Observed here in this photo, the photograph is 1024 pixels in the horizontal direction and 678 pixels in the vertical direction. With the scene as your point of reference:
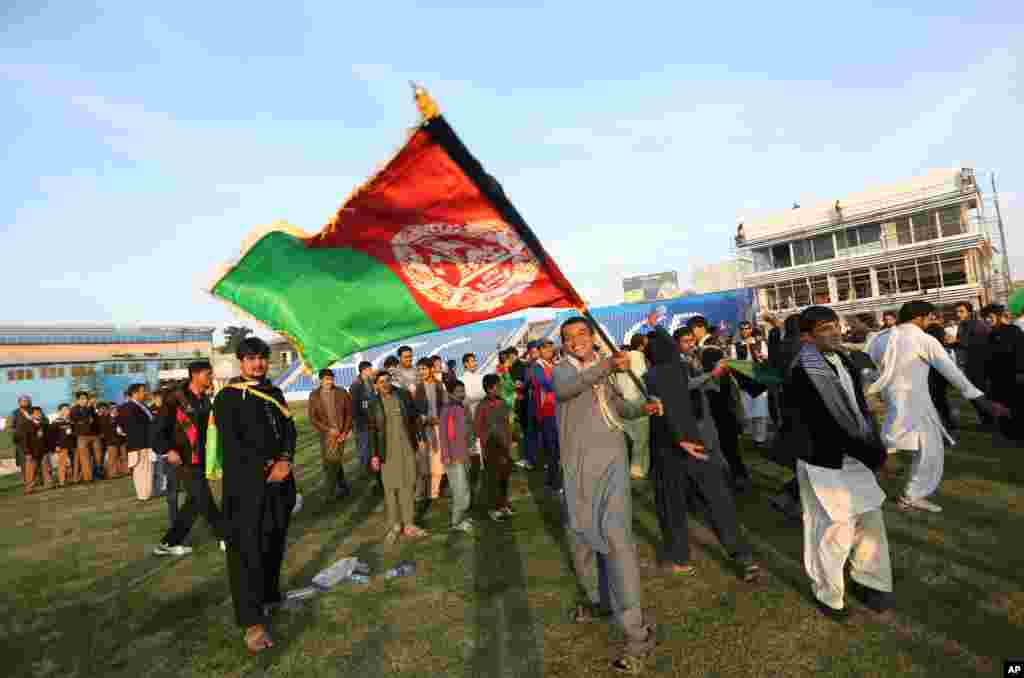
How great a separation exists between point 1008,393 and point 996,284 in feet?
129

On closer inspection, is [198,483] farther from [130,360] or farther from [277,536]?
[130,360]

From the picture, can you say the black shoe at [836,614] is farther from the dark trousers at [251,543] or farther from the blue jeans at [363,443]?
the blue jeans at [363,443]

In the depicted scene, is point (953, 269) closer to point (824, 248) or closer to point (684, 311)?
point (824, 248)

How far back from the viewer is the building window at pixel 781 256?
4262cm

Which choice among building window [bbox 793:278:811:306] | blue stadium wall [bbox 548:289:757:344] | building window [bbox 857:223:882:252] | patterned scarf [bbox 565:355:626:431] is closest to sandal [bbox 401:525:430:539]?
patterned scarf [bbox 565:355:626:431]

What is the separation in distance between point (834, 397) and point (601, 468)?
4.86 feet

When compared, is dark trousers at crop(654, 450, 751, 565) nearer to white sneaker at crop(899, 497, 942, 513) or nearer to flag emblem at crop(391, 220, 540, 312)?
flag emblem at crop(391, 220, 540, 312)

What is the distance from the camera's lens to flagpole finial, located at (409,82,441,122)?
2.89 metres

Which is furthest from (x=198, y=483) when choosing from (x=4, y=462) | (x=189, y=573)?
(x=4, y=462)

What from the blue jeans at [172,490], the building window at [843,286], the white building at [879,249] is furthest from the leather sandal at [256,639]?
the building window at [843,286]

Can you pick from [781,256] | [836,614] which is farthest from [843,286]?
[836,614]

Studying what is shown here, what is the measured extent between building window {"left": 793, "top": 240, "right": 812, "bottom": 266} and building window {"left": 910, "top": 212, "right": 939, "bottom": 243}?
642cm

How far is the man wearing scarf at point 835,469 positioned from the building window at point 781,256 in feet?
143

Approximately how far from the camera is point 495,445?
6.76m
